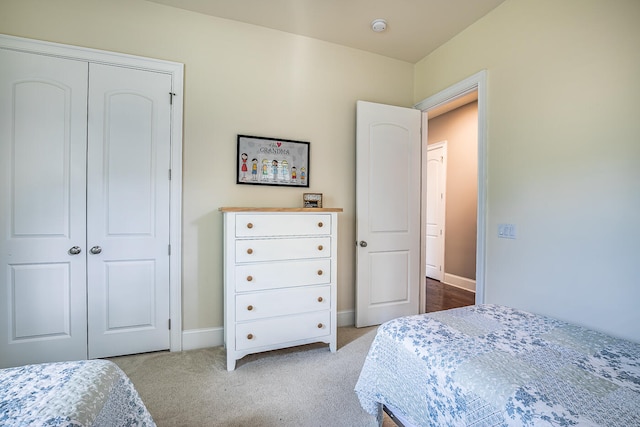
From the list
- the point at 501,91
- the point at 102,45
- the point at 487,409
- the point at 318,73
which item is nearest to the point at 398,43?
the point at 318,73

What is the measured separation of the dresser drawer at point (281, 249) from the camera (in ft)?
7.07

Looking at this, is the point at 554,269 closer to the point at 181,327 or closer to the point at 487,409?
the point at 487,409

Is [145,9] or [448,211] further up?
[145,9]

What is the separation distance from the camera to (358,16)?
8.26 ft

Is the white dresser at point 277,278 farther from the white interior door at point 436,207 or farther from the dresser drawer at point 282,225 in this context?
the white interior door at point 436,207

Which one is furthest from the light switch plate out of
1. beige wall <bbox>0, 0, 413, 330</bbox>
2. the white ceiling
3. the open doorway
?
the white ceiling

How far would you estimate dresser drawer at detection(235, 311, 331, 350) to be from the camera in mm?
2154

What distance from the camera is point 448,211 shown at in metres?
4.87

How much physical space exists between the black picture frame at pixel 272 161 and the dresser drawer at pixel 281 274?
2.75 feet

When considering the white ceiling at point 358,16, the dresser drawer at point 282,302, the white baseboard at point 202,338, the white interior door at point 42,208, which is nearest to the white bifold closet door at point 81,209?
the white interior door at point 42,208

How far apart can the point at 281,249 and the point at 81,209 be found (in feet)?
5.20

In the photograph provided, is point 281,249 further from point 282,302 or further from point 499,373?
point 499,373

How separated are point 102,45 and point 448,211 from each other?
16.1 feet

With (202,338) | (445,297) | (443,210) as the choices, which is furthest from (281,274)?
(443,210)
